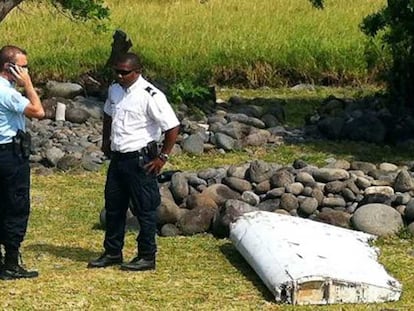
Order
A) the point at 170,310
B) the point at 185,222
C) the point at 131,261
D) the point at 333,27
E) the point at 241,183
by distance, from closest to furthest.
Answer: the point at 170,310, the point at 131,261, the point at 185,222, the point at 241,183, the point at 333,27

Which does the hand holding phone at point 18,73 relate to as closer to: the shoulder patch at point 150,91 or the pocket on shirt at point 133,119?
the pocket on shirt at point 133,119

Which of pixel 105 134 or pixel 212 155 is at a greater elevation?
pixel 105 134

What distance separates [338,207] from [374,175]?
0.89 m

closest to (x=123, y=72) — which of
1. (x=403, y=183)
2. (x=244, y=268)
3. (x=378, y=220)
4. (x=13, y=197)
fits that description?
(x=13, y=197)

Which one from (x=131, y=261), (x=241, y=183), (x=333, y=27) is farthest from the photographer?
(x=333, y=27)

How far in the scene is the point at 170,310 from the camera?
6.71 meters

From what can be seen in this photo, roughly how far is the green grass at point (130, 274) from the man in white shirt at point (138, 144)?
0.35 m

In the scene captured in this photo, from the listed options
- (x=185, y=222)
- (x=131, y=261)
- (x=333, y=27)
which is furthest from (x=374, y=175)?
(x=333, y=27)

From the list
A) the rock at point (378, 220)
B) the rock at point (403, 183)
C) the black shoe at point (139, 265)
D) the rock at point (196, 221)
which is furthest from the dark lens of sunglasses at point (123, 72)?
the rock at point (403, 183)

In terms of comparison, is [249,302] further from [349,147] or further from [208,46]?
[208,46]

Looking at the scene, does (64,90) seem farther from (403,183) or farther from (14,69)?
(14,69)

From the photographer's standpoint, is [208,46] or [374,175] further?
[208,46]

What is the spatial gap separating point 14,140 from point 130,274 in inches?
48.8

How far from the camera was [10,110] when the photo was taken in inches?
278
